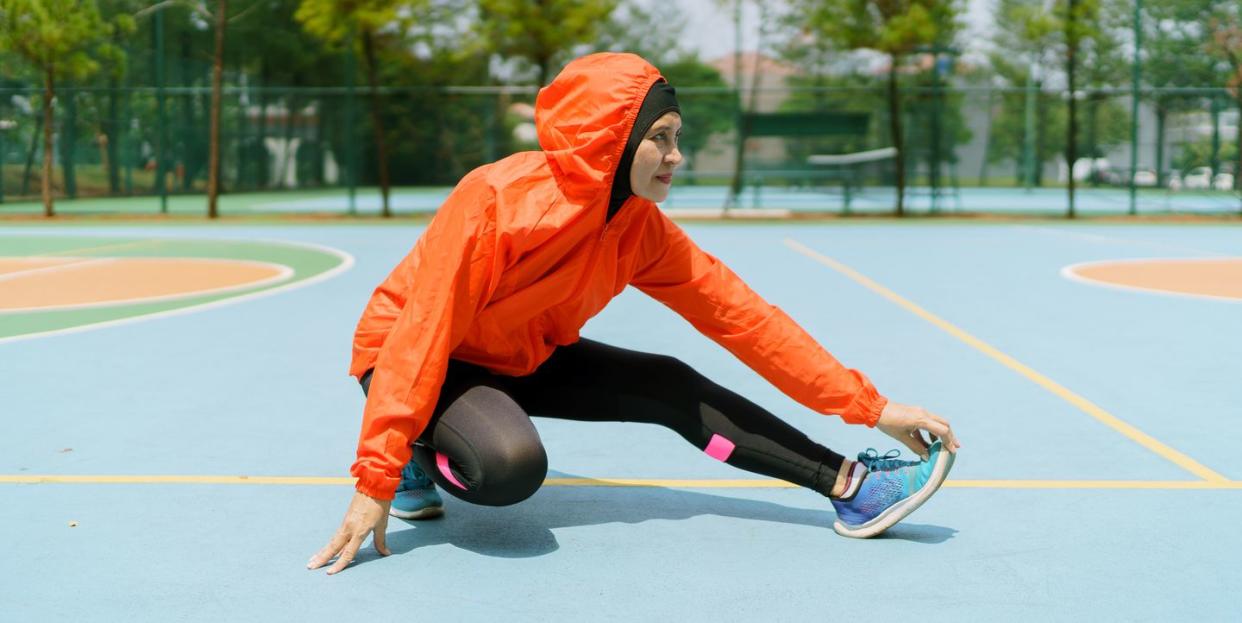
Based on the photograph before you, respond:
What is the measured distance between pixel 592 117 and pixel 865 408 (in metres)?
1.05

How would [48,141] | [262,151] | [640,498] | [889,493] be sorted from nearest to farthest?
[889,493] → [640,498] → [48,141] → [262,151]

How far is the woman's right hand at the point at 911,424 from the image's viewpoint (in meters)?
3.28

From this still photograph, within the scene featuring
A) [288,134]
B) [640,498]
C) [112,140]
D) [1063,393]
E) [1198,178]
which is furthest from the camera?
[288,134]

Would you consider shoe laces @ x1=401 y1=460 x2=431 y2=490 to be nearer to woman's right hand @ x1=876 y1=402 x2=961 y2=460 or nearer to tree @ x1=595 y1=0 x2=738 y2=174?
woman's right hand @ x1=876 y1=402 x2=961 y2=460

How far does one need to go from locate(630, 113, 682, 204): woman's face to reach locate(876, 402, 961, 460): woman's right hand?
33.3 inches

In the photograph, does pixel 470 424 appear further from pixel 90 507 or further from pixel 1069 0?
pixel 1069 0

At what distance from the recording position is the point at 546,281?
317 cm

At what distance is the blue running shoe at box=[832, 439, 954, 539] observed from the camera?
336 centimetres

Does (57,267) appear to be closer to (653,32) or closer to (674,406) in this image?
(674,406)

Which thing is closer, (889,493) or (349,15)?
(889,493)

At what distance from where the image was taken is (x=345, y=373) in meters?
6.07

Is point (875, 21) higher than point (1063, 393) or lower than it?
higher

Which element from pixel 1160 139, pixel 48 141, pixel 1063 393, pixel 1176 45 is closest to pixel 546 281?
pixel 1063 393

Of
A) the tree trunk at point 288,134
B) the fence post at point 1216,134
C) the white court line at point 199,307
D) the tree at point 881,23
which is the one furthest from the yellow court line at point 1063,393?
the tree trunk at point 288,134
